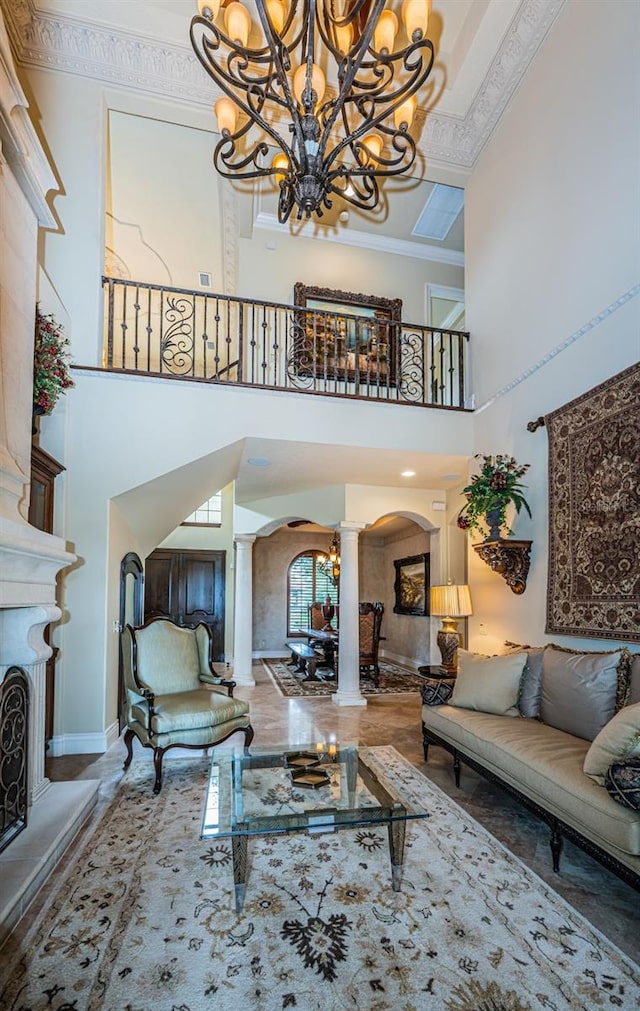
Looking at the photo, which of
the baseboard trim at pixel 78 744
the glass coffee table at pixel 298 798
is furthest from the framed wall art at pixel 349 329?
the glass coffee table at pixel 298 798

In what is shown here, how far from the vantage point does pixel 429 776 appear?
3807mm

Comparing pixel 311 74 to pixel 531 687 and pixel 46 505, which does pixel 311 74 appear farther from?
pixel 531 687

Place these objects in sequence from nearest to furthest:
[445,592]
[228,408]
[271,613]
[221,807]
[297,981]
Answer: [297,981]
[221,807]
[228,408]
[445,592]
[271,613]

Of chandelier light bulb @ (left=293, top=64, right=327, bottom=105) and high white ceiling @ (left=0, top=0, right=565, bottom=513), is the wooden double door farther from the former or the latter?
chandelier light bulb @ (left=293, top=64, right=327, bottom=105)

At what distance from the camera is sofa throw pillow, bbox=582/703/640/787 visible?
7.29 ft

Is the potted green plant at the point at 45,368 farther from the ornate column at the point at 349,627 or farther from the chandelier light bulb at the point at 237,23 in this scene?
the ornate column at the point at 349,627

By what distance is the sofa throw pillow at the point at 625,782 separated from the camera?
206 centimetres

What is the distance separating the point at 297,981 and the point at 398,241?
7704 mm

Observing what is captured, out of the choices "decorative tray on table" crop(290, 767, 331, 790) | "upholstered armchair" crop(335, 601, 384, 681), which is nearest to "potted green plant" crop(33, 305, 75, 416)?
"decorative tray on table" crop(290, 767, 331, 790)

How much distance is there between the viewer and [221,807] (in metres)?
2.40

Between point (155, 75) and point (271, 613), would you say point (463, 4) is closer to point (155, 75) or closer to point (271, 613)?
point (155, 75)

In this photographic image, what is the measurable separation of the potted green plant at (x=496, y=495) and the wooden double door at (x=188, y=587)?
629cm

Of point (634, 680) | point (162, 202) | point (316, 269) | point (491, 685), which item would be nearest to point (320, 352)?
point (316, 269)

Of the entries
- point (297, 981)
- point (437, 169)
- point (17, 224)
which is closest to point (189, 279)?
point (437, 169)
